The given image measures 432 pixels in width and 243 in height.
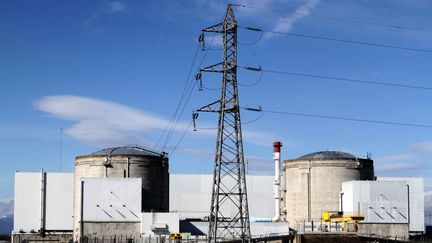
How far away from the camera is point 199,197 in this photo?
95.3 metres

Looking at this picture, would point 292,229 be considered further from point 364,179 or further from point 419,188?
point 419,188

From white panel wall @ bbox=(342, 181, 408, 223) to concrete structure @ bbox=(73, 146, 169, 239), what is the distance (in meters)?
20.9

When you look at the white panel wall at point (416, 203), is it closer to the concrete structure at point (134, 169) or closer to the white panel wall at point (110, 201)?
the concrete structure at point (134, 169)

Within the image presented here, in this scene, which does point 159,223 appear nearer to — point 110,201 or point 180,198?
point 110,201

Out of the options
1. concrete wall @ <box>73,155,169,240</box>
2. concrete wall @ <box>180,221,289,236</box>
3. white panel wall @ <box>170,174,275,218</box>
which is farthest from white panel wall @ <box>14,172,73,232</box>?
concrete wall @ <box>180,221,289,236</box>

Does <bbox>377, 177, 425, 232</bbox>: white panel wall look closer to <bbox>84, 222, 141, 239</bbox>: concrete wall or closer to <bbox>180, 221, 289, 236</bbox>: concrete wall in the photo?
<bbox>180, 221, 289, 236</bbox>: concrete wall

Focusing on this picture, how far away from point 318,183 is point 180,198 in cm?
2170

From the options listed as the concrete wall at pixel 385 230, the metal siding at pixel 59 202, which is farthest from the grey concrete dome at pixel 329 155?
the metal siding at pixel 59 202

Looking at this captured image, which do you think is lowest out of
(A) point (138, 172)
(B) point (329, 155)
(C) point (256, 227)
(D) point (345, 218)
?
(C) point (256, 227)

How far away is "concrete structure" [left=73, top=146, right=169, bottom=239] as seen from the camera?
78.4m

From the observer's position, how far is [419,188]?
94.7 m

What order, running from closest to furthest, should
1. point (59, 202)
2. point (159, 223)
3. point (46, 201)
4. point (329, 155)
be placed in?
point (159, 223), point (329, 155), point (59, 202), point (46, 201)

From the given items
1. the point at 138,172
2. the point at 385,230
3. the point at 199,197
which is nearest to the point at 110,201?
the point at 138,172

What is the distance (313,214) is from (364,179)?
7467 mm
